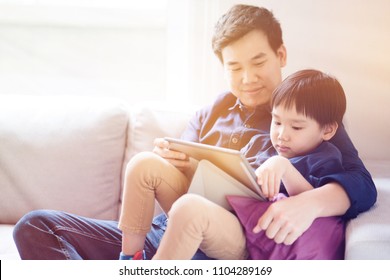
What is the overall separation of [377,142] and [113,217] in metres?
0.71

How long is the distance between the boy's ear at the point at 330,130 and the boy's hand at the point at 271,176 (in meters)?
0.16

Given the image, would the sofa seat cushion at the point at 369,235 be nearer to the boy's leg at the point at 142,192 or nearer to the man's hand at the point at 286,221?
the man's hand at the point at 286,221

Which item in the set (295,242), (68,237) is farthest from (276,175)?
(68,237)

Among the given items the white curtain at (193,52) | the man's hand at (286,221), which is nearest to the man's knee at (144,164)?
the man's hand at (286,221)

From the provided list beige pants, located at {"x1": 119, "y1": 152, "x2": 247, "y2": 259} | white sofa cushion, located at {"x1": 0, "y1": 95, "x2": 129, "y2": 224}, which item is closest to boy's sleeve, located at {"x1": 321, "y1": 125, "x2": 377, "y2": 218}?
beige pants, located at {"x1": 119, "y1": 152, "x2": 247, "y2": 259}

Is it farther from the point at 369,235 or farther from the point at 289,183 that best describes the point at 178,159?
the point at 369,235

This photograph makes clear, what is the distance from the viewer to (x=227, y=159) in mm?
→ 804

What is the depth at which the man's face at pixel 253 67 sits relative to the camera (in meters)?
1.06

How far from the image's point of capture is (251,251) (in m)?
0.85

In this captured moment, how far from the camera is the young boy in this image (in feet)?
2.59

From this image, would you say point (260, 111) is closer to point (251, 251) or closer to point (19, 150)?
point (251, 251)

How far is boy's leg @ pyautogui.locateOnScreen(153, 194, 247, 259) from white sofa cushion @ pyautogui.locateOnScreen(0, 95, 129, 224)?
0.46m

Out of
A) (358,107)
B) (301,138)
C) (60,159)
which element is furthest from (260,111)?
(60,159)

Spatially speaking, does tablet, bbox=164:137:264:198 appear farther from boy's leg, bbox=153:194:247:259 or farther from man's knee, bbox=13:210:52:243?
man's knee, bbox=13:210:52:243
